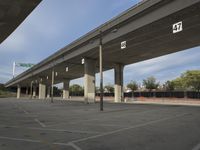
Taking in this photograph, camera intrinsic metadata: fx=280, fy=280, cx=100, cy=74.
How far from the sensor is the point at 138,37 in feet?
112

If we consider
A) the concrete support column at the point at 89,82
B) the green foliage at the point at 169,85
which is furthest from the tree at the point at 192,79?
the concrete support column at the point at 89,82

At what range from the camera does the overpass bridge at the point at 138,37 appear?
25453mm

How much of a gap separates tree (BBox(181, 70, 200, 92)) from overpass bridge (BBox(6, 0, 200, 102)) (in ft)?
201

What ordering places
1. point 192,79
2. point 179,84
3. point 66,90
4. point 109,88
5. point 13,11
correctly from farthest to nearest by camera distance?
point 109,88
point 179,84
point 192,79
point 66,90
point 13,11

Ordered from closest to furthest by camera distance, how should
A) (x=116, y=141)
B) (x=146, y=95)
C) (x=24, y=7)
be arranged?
(x=116, y=141) < (x=24, y=7) < (x=146, y=95)

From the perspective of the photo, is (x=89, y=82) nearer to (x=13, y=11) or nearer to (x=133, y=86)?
(x=13, y=11)

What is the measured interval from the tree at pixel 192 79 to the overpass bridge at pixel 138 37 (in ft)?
201

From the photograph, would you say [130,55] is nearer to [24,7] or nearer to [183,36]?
[183,36]

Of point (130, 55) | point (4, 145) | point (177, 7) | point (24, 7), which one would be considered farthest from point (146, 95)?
point (4, 145)

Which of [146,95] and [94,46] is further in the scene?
[146,95]

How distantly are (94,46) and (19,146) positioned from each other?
109ft

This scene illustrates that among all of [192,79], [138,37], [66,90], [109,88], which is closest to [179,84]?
[192,79]

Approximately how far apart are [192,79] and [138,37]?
83.8m

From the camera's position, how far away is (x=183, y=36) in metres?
34.9
